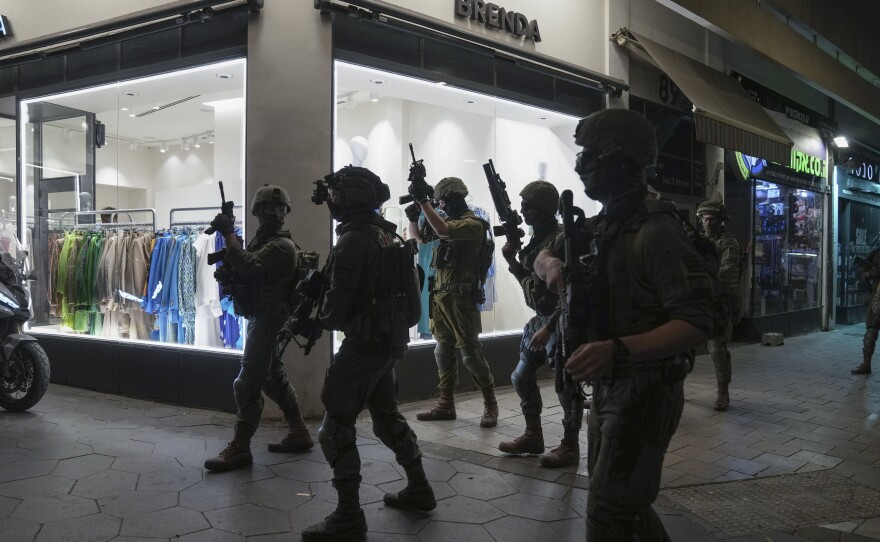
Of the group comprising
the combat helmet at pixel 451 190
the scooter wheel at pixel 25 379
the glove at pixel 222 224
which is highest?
the combat helmet at pixel 451 190

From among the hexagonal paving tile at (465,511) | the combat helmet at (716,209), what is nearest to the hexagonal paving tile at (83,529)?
the hexagonal paving tile at (465,511)

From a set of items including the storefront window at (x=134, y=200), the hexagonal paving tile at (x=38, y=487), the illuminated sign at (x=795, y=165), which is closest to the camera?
the hexagonal paving tile at (x=38, y=487)

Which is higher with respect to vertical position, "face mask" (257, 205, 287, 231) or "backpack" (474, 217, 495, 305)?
"face mask" (257, 205, 287, 231)

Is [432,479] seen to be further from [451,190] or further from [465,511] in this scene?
[451,190]

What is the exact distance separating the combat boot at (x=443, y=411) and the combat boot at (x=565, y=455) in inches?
54.4

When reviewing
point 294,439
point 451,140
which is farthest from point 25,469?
point 451,140

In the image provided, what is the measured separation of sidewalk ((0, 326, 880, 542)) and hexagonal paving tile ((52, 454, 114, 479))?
20 mm

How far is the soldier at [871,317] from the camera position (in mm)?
8711

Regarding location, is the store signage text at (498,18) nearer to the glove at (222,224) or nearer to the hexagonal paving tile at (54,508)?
the glove at (222,224)

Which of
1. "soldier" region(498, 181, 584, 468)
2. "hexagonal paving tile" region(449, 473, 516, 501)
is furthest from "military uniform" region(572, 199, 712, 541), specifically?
"soldier" region(498, 181, 584, 468)

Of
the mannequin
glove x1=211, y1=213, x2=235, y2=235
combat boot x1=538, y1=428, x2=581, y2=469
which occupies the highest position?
the mannequin

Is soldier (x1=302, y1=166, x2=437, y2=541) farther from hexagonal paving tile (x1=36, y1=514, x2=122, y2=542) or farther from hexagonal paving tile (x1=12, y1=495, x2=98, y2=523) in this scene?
hexagonal paving tile (x1=12, y1=495, x2=98, y2=523)

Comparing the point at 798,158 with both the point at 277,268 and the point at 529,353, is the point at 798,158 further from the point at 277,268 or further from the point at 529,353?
the point at 277,268

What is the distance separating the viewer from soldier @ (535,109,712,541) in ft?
6.57
